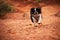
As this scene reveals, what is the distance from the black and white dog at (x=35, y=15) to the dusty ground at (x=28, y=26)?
0.12 feet

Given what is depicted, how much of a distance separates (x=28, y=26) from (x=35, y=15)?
0.12 metres

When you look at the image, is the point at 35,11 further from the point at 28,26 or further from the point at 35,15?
the point at 28,26

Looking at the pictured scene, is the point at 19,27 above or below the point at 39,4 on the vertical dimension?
below

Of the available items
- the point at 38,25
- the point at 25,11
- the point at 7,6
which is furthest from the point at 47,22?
the point at 7,6

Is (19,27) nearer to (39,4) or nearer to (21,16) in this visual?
(21,16)

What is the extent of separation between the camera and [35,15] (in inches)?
81.8

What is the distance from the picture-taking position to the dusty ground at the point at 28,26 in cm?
198

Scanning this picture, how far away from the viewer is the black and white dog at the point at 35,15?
2056mm

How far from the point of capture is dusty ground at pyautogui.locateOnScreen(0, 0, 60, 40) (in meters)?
1.98

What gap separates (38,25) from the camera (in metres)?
2.09

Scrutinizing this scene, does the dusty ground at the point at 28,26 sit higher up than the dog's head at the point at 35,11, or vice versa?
the dog's head at the point at 35,11

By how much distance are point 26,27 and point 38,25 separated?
12 centimetres

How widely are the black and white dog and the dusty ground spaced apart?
4 centimetres

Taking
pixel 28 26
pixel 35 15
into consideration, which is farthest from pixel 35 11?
pixel 28 26
